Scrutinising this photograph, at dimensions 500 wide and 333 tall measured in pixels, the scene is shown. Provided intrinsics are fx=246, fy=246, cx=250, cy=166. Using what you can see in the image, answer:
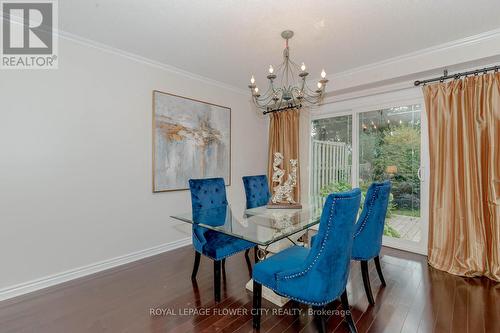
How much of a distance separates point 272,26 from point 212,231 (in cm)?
215

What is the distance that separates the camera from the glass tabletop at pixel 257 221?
1896 mm

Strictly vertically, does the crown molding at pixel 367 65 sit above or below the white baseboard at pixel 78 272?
above

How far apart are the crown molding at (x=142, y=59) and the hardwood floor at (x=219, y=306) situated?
2546 millimetres

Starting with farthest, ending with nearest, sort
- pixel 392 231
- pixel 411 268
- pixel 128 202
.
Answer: pixel 392 231
pixel 128 202
pixel 411 268

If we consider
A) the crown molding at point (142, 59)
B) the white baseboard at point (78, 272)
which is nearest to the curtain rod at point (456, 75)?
the crown molding at point (142, 59)

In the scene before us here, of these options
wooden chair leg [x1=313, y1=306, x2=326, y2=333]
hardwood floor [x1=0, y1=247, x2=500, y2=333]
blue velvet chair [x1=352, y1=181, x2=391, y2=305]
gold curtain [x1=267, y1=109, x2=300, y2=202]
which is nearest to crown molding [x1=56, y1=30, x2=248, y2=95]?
gold curtain [x1=267, y1=109, x2=300, y2=202]

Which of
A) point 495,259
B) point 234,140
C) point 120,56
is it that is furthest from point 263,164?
point 495,259

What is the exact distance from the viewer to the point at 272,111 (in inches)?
188

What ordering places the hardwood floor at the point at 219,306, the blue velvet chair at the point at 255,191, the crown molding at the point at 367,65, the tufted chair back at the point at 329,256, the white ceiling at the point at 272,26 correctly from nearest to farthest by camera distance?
the tufted chair back at the point at 329,256, the hardwood floor at the point at 219,306, the white ceiling at the point at 272,26, the crown molding at the point at 367,65, the blue velvet chair at the point at 255,191

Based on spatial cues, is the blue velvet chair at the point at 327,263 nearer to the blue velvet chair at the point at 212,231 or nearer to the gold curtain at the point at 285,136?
the blue velvet chair at the point at 212,231

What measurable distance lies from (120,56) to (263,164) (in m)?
3.03

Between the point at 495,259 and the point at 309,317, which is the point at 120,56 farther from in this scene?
the point at 495,259

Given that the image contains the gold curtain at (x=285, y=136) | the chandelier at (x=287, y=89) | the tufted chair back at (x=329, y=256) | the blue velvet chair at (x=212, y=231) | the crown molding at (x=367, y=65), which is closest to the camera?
the tufted chair back at (x=329, y=256)

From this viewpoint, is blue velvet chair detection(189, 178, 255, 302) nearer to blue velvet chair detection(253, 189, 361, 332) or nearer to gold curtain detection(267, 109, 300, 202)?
blue velvet chair detection(253, 189, 361, 332)
